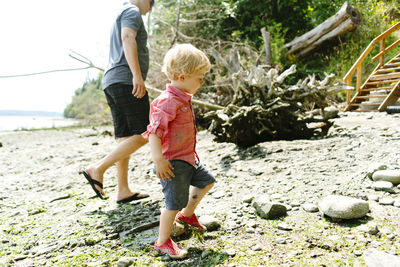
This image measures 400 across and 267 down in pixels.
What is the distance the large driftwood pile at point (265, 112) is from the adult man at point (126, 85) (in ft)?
5.52

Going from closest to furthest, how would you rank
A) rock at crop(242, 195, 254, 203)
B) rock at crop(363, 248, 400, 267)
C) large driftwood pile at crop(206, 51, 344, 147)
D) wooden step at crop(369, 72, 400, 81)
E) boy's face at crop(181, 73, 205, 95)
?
rock at crop(363, 248, 400, 267), boy's face at crop(181, 73, 205, 95), rock at crop(242, 195, 254, 203), large driftwood pile at crop(206, 51, 344, 147), wooden step at crop(369, 72, 400, 81)

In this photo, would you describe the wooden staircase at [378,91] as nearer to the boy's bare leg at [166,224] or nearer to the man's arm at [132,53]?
the man's arm at [132,53]

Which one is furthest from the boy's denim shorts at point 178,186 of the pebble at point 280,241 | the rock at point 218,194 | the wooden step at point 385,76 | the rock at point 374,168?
the wooden step at point 385,76

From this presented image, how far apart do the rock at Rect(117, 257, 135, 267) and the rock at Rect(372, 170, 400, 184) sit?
6.95 ft

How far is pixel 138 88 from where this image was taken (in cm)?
→ 276

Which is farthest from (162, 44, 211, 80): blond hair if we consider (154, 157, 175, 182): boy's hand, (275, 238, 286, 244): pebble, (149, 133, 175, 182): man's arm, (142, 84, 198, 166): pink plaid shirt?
(275, 238, 286, 244): pebble

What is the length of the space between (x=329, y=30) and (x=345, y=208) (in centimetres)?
965

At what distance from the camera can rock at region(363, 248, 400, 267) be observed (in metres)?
1.51

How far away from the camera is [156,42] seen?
9.81m

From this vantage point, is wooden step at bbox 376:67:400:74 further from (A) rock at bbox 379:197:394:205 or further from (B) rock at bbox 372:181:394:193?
(A) rock at bbox 379:197:394:205

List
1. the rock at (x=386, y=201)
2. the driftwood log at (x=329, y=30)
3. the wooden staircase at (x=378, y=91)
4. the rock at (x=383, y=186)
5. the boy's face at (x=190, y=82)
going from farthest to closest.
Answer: the driftwood log at (x=329, y=30) < the wooden staircase at (x=378, y=91) < the rock at (x=383, y=186) < the rock at (x=386, y=201) < the boy's face at (x=190, y=82)

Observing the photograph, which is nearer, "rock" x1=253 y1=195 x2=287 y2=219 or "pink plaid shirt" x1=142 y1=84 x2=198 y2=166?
"pink plaid shirt" x1=142 y1=84 x2=198 y2=166

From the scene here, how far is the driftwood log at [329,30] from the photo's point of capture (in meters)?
9.61

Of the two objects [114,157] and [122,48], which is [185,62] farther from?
[114,157]
